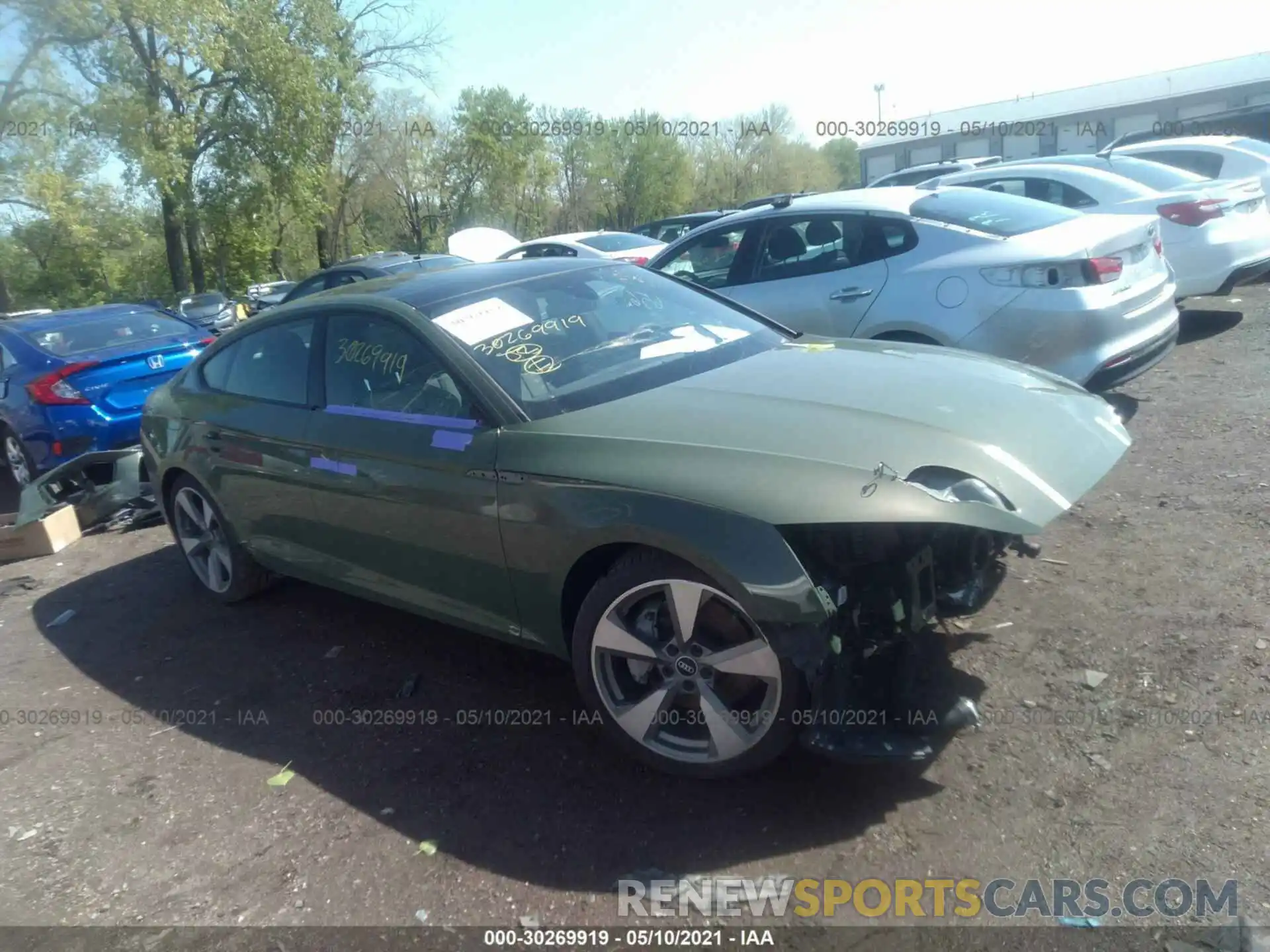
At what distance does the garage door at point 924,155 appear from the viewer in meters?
44.1

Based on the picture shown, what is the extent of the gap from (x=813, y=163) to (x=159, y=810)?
4973 cm

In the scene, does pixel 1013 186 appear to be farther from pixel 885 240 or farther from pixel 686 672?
pixel 686 672

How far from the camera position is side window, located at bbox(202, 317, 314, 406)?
179 inches

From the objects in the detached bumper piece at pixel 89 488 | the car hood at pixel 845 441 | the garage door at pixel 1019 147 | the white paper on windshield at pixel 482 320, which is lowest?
the detached bumper piece at pixel 89 488

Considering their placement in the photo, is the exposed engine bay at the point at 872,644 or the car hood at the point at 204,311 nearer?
the exposed engine bay at the point at 872,644

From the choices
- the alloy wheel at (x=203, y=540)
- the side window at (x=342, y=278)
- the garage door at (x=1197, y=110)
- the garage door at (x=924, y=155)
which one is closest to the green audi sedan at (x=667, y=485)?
the alloy wheel at (x=203, y=540)

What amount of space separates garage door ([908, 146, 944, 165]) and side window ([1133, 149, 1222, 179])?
3555 cm

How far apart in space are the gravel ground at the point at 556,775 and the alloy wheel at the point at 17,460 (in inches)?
135

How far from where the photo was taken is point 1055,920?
2549 mm

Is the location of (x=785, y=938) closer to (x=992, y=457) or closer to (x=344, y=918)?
(x=344, y=918)

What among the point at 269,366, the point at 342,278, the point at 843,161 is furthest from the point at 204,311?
the point at 843,161

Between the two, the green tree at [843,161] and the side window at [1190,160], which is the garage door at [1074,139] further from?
the side window at [1190,160]

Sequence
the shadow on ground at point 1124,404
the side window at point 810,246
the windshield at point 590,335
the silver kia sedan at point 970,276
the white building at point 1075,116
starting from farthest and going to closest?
the white building at point 1075,116 < the shadow on ground at point 1124,404 < the side window at point 810,246 < the silver kia sedan at point 970,276 < the windshield at point 590,335

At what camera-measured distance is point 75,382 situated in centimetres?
749
